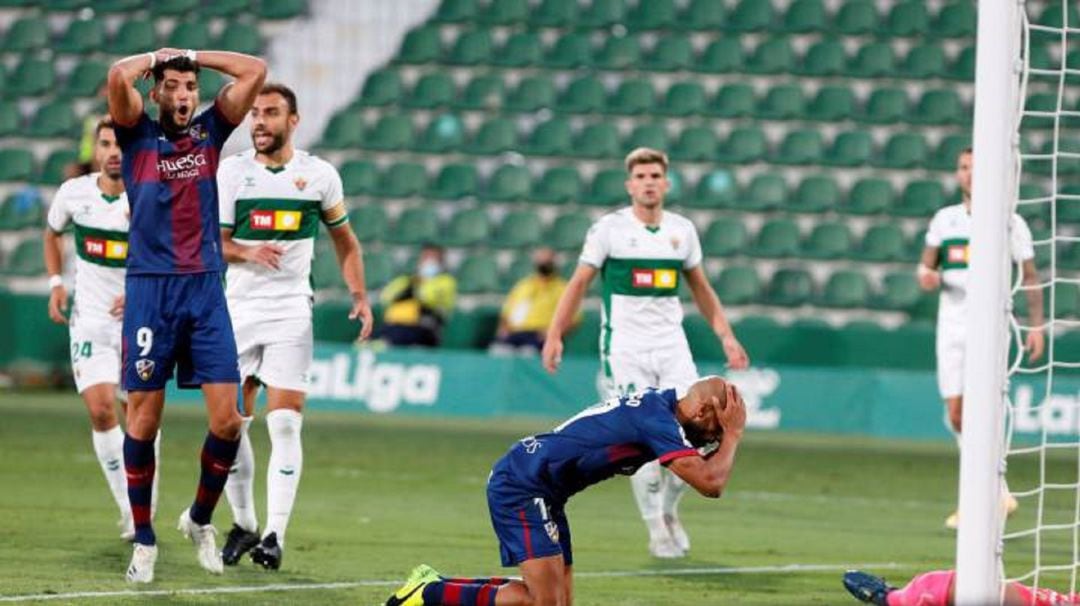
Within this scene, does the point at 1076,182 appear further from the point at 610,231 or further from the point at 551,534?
the point at 551,534

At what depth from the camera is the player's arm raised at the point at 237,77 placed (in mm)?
8867

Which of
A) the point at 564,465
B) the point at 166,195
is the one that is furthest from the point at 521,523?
the point at 166,195

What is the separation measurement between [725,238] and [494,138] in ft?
11.5

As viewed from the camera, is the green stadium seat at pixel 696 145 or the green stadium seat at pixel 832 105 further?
the green stadium seat at pixel 832 105

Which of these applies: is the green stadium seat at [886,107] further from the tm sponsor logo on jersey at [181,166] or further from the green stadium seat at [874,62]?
the tm sponsor logo on jersey at [181,166]

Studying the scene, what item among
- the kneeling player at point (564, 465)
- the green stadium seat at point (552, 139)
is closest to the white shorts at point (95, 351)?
the kneeling player at point (564, 465)

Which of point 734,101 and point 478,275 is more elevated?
point 734,101

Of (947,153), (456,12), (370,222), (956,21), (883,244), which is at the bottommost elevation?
(883,244)

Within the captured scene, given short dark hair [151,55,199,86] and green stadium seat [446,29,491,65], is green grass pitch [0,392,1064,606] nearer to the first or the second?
short dark hair [151,55,199,86]

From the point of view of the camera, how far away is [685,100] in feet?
82.9

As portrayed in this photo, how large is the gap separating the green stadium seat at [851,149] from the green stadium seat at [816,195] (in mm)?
363

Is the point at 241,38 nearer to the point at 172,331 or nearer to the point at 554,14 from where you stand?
the point at 554,14

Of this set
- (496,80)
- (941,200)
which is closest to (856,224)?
(941,200)

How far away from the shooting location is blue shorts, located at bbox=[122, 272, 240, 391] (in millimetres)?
9016
